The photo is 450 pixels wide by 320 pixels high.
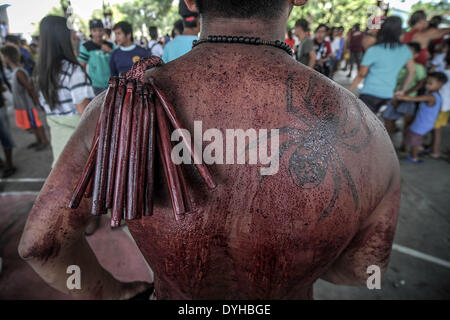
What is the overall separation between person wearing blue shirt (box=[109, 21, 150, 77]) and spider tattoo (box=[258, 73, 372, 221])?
361 centimetres

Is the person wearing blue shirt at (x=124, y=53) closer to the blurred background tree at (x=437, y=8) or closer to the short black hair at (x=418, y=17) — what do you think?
the short black hair at (x=418, y=17)

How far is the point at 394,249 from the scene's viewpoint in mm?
2736

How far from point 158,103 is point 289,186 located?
1.41 feet

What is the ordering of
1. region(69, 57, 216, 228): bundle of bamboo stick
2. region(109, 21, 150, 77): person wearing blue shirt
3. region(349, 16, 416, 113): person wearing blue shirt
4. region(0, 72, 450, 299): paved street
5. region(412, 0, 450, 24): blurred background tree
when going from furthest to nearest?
region(412, 0, 450, 24): blurred background tree < region(109, 21, 150, 77): person wearing blue shirt < region(349, 16, 416, 113): person wearing blue shirt < region(0, 72, 450, 299): paved street < region(69, 57, 216, 228): bundle of bamboo stick

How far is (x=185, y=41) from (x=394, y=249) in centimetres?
321

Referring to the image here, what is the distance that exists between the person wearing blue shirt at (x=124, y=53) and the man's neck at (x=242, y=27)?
335cm

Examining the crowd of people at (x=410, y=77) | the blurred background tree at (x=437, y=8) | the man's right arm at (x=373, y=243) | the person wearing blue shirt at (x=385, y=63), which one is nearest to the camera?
the man's right arm at (x=373, y=243)

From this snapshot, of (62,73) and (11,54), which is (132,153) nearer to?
(62,73)

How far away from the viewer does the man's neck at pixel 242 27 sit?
858mm

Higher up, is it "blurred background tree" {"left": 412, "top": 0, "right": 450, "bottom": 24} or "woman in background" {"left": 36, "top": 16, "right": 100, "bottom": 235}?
"blurred background tree" {"left": 412, "top": 0, "right": 450, "bottom": 24}

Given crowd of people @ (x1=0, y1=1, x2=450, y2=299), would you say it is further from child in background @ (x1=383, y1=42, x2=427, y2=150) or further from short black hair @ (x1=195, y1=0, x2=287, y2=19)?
child in background @ (x1=383, y1=42, x2=427, y2=150)

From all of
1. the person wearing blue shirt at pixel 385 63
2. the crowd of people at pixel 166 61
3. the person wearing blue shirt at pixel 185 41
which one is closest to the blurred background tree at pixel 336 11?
the crowd of people at pixel 166 61

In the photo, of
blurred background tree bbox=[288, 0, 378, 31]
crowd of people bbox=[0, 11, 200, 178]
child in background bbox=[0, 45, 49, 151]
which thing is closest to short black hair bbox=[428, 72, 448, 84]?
crowd of people bbox=[0, 11, 200, 178]

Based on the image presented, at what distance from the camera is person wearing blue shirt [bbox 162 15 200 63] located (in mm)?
3227
